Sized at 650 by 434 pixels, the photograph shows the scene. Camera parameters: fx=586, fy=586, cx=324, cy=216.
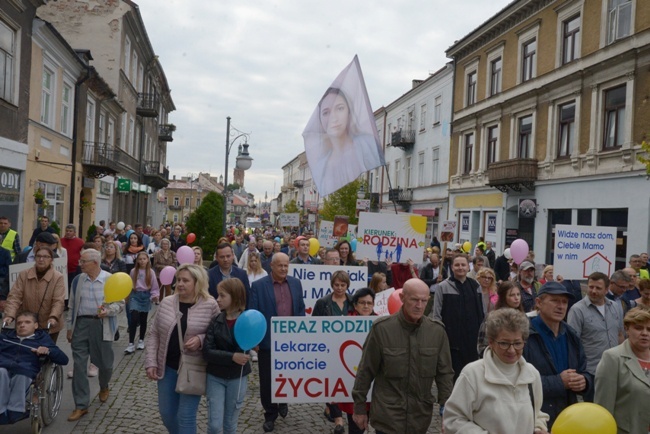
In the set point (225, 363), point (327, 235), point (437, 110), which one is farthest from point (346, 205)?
point (225, 363)

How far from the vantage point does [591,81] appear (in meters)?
21.5

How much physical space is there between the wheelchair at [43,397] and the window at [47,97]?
14.9 m

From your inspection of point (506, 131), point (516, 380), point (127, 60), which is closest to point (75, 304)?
point (516, 380)

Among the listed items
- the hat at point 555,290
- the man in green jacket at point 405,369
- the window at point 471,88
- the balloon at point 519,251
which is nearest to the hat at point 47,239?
the man in green jacket at point 405,369

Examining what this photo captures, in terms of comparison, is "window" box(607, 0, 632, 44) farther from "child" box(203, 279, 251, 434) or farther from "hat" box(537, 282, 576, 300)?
"child" box(203, 279, 251, 434)

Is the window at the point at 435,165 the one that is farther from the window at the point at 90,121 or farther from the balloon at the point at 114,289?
the balloon at the point at 114,289

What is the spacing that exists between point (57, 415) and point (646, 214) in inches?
705

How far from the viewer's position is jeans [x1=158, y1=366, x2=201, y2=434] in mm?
4793

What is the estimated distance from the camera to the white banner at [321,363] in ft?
18.4

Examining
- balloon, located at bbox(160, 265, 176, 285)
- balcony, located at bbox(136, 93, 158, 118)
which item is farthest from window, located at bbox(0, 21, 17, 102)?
balcony, located at bbox(136, 93, 158, 118)

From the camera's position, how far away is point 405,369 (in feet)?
13.6

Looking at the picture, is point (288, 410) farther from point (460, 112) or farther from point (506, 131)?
point (460, 112)

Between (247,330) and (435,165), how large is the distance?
33846 mm

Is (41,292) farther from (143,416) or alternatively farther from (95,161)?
(95,161)
